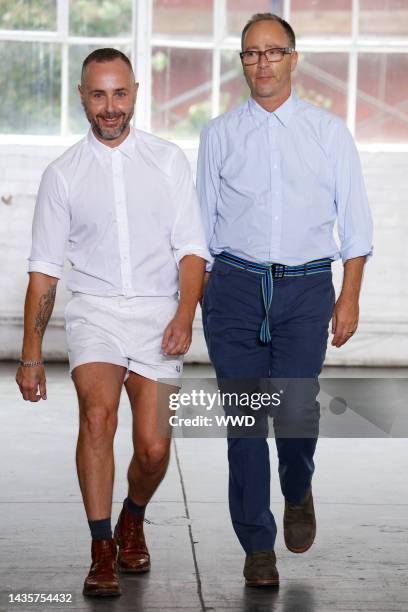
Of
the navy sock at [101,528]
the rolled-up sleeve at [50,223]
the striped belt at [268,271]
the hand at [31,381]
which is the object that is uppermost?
the rolled-up sleeve at [50,223]

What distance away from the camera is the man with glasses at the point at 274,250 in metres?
3.85

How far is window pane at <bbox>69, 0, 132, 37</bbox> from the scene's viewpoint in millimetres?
9562

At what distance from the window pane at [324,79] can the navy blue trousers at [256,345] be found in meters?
5.98

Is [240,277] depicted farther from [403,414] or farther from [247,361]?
[403,414]

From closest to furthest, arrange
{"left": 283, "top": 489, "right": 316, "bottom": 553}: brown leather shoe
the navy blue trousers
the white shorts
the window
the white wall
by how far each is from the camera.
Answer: the white shorts, the navy blue trousers, {"left": 283, "top": 489, "right": 316, "bottom": 553}: brown leather shoe, the white wall, the window

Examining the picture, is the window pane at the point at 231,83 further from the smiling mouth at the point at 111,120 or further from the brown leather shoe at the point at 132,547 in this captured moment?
the brown leather shoe at the point at 132,547

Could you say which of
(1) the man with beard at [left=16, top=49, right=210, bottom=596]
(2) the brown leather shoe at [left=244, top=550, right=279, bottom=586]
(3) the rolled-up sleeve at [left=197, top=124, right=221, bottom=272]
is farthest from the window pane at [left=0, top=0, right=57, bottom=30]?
(2) the brown leather shoe at [left=244, top=550, right=279, bottom=586]

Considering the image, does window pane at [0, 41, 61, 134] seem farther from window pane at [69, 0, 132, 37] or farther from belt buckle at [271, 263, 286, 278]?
belt buckle at [271, 263, 286, 278]

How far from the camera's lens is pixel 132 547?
157 inches

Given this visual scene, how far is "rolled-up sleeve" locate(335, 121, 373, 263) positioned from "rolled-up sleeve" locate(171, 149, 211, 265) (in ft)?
1.44

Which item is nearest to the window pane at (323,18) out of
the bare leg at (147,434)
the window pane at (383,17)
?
the window pane at (383,17)

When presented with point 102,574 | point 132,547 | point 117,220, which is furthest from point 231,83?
Answer: point 102,574

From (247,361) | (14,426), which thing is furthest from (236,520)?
(14,426)

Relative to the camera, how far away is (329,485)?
5.47 m
